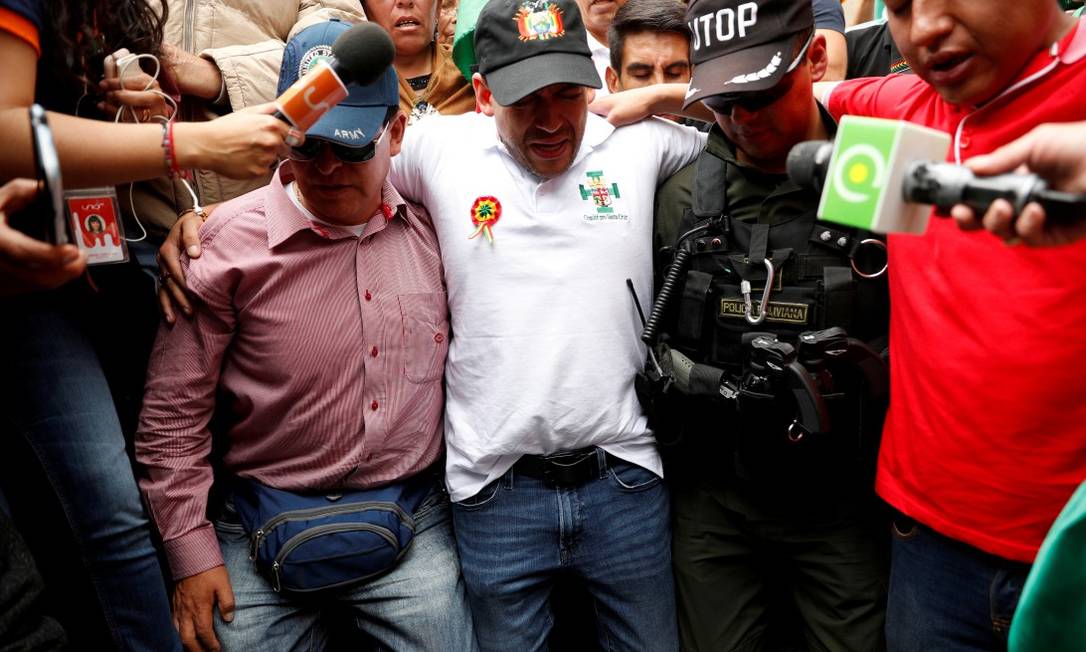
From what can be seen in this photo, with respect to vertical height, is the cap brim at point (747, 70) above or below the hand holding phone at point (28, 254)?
above

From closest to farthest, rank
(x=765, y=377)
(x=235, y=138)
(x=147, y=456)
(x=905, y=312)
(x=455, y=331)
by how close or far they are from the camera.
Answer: (x=235, y=138), (x=905, y=312), (x=765, y=377), (x=147, y=456), (x=455, y=331)

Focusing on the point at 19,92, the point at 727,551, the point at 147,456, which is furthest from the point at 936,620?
the point at 19,92

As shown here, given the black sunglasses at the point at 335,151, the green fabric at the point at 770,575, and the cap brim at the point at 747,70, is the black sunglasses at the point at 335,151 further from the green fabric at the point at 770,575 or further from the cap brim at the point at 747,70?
the green fabric at the point at 770,575

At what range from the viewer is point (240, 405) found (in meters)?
2.54

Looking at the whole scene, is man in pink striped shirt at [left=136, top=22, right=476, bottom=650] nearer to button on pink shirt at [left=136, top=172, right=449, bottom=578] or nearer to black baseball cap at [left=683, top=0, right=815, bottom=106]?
button on pink shirt at [left=136, top=172, right=449, bottom=578]

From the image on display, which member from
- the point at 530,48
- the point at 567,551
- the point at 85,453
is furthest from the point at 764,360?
the point at 85,453

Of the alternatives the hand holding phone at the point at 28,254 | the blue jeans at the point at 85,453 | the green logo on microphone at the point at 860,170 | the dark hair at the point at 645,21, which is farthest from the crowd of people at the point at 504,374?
the green logo on microphone at the point at 860,170

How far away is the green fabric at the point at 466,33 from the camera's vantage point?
3.06 meters

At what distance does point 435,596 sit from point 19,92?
1758 millimetres

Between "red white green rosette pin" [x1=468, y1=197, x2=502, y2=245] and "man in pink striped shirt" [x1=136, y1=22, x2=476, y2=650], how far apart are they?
248 mm

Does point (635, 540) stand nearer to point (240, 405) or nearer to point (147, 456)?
point (240, 405)

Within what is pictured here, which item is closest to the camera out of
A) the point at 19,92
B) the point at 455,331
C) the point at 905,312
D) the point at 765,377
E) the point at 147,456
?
the point at 19,92

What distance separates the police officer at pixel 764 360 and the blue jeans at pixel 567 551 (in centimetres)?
12

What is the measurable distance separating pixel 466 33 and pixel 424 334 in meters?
1.22
